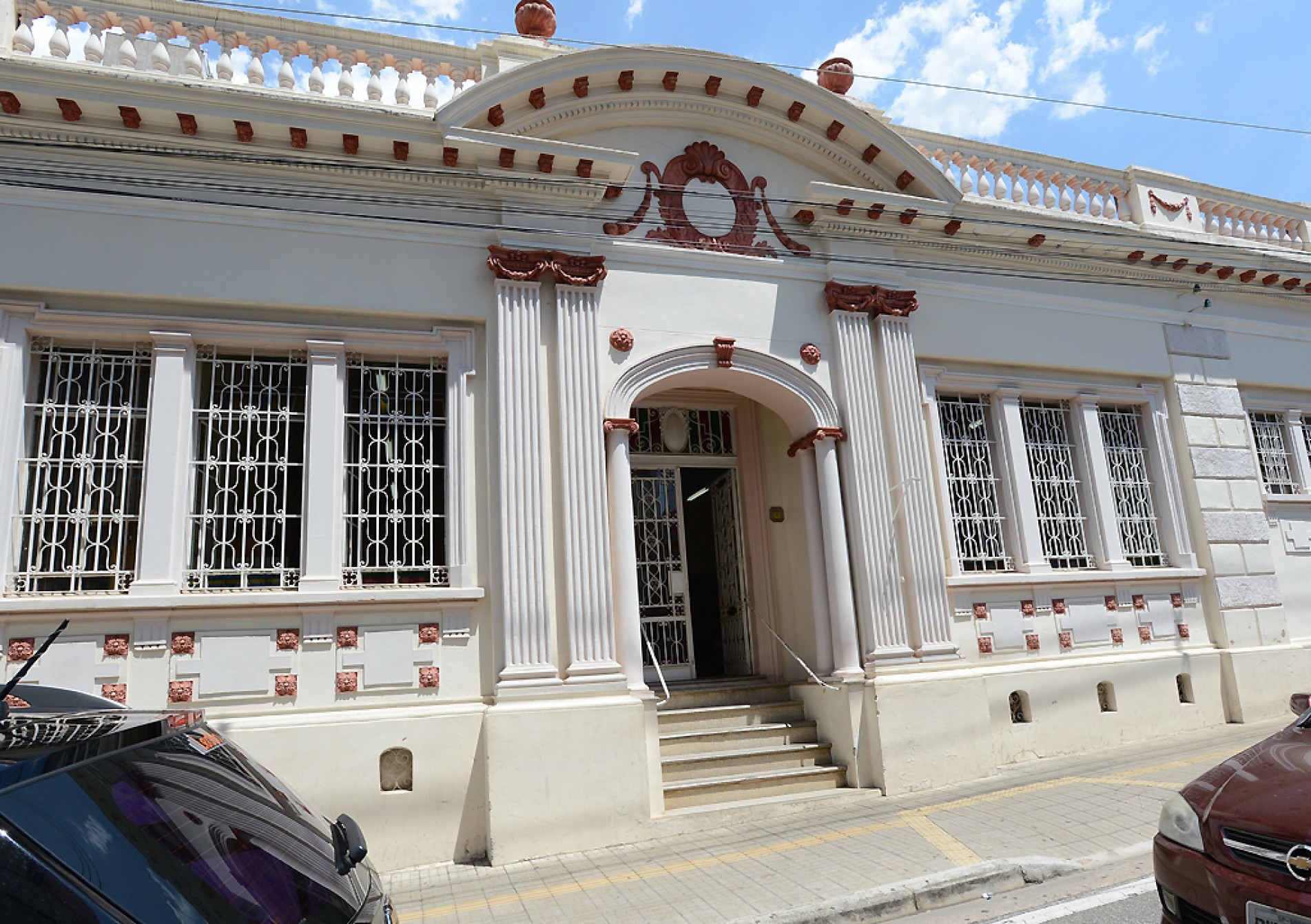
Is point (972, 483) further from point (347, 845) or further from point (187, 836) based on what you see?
point (187, 836)

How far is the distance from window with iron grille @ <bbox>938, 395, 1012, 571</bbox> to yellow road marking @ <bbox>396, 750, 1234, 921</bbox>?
100 inches

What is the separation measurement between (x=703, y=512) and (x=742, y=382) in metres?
2.47

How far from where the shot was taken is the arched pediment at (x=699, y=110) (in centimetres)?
810

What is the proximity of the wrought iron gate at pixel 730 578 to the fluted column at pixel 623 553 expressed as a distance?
2391 millimetres

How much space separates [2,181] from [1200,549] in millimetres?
12954

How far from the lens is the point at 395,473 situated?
25.1 ft

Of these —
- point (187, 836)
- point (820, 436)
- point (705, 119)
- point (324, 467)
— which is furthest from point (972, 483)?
point (187, 836)

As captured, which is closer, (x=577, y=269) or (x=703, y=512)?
(x=577, y=269)

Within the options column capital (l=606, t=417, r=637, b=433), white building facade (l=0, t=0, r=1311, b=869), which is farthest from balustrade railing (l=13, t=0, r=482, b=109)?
column capital (l=606, t=417, r=637, b=433)

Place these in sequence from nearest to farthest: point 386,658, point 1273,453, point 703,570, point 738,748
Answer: point 386,658
point 738,748
point 703,570
point 1273,453

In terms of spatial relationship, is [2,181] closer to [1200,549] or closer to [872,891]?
[872,891]

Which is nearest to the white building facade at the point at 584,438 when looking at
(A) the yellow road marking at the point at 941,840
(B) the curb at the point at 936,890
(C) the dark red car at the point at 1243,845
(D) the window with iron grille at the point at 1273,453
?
(D) the window with iron grille at the point at 1273,453

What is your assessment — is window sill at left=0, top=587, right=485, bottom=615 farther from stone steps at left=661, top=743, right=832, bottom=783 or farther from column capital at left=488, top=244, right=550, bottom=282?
column capital at left=488, top=244, right=550, bottom=282

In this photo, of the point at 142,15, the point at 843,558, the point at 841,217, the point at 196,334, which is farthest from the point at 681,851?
the point at 142,15
